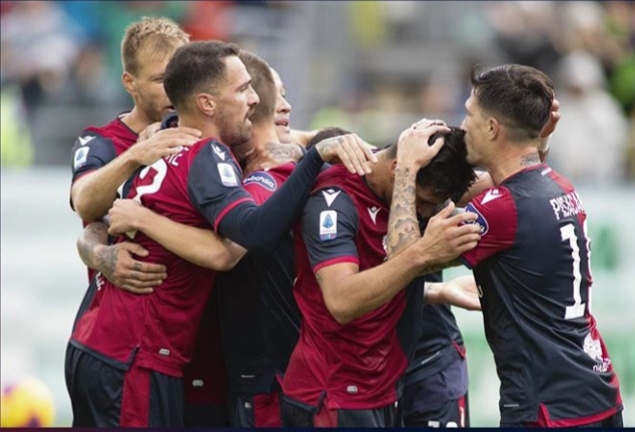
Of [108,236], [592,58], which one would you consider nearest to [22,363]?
[108,236]

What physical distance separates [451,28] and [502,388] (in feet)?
33.8

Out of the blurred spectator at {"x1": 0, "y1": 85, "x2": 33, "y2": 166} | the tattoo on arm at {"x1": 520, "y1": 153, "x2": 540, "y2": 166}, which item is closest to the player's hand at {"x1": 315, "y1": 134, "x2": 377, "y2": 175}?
the tattoo on arm at {"x1": 520, "y1": 153, "x2": 540, "y2": 166}

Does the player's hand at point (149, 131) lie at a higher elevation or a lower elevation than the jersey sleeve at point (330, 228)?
higher

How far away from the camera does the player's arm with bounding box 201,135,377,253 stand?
5.38 m

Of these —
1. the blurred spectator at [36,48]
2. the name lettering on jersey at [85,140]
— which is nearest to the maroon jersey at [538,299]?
the name lettering on jersey at [85,140]

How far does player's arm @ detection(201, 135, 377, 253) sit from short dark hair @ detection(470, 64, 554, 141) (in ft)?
1.83

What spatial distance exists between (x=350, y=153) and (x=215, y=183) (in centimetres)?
65

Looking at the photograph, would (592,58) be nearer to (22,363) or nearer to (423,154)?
(22,363)

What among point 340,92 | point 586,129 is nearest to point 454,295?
point 586,129

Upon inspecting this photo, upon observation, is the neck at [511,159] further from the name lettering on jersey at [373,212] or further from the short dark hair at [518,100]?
the name lettering on jersey at [373,212]

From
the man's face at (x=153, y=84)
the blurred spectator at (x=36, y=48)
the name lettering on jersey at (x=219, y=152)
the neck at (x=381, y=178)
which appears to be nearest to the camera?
the neck at (x=381, y=178)

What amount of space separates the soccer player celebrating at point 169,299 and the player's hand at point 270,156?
260 millimetres

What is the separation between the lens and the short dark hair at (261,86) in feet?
20.6

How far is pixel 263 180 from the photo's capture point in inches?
236
